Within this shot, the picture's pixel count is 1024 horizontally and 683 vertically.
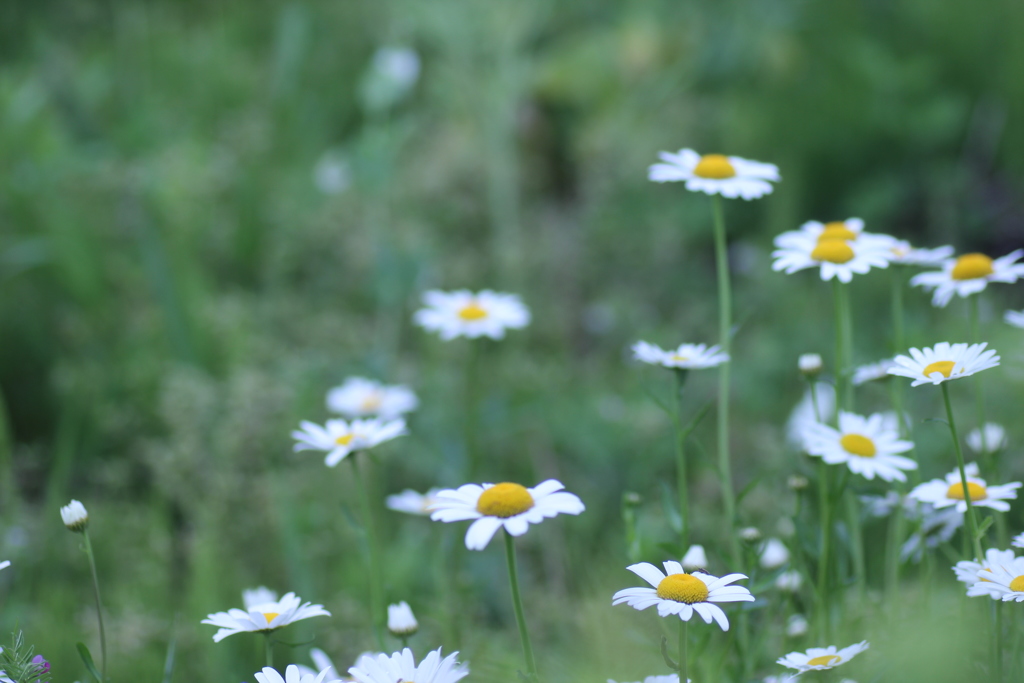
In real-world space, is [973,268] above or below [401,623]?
above

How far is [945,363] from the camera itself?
2.10 feet

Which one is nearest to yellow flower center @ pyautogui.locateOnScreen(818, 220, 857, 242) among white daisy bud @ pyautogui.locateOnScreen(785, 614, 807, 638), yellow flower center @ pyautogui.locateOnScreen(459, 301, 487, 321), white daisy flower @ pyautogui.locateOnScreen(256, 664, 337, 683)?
white daisy bud @ pyautogui.locateOnScreen(785, 614, 807, 638)

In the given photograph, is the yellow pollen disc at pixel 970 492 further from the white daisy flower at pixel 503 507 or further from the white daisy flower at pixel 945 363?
the white daisy flower at pixel 503 507

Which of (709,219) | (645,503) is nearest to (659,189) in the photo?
(709,219)

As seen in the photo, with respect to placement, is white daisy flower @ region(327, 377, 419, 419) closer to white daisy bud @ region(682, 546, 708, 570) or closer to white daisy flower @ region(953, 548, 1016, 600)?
white daisy bud @ region(682, 546, 708, 570)

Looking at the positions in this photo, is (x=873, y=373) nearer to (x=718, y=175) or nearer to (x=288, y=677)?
(x=718, y=175)

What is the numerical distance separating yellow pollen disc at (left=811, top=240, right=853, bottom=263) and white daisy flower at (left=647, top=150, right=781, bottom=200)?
0.08m

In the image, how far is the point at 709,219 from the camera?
8.09 ft

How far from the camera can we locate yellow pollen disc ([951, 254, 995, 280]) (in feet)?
2.58

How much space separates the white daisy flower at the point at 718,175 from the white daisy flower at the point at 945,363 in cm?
23

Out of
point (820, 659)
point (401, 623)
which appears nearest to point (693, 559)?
point (820, 659)

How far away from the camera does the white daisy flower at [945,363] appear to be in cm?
60

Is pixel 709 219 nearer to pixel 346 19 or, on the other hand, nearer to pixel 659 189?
pixel 659 189

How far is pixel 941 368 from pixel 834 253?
17 cm
